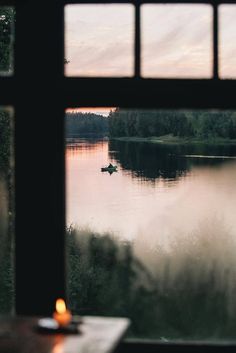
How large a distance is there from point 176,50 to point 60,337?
151 cm

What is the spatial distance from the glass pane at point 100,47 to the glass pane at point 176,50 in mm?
71

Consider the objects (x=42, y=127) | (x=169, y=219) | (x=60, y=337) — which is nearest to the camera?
(x=60, y=337)

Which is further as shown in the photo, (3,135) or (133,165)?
(133,165)

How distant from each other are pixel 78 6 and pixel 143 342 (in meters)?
1.46

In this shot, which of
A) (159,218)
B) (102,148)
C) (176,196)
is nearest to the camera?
(159,218)

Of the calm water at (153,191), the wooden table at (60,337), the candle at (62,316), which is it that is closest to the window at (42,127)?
the wooden table at (60,337)

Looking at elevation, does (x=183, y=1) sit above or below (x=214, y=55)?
above

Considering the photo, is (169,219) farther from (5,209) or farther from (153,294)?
(5,209)

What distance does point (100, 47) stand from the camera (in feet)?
10.4

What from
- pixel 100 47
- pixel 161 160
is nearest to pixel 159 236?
pixel 161 160

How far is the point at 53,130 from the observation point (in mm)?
2811

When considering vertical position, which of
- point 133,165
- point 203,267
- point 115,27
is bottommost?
point 203,267

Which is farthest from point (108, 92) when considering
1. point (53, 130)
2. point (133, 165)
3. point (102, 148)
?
point (102, 148)

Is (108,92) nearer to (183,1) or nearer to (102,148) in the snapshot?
(183,1)
